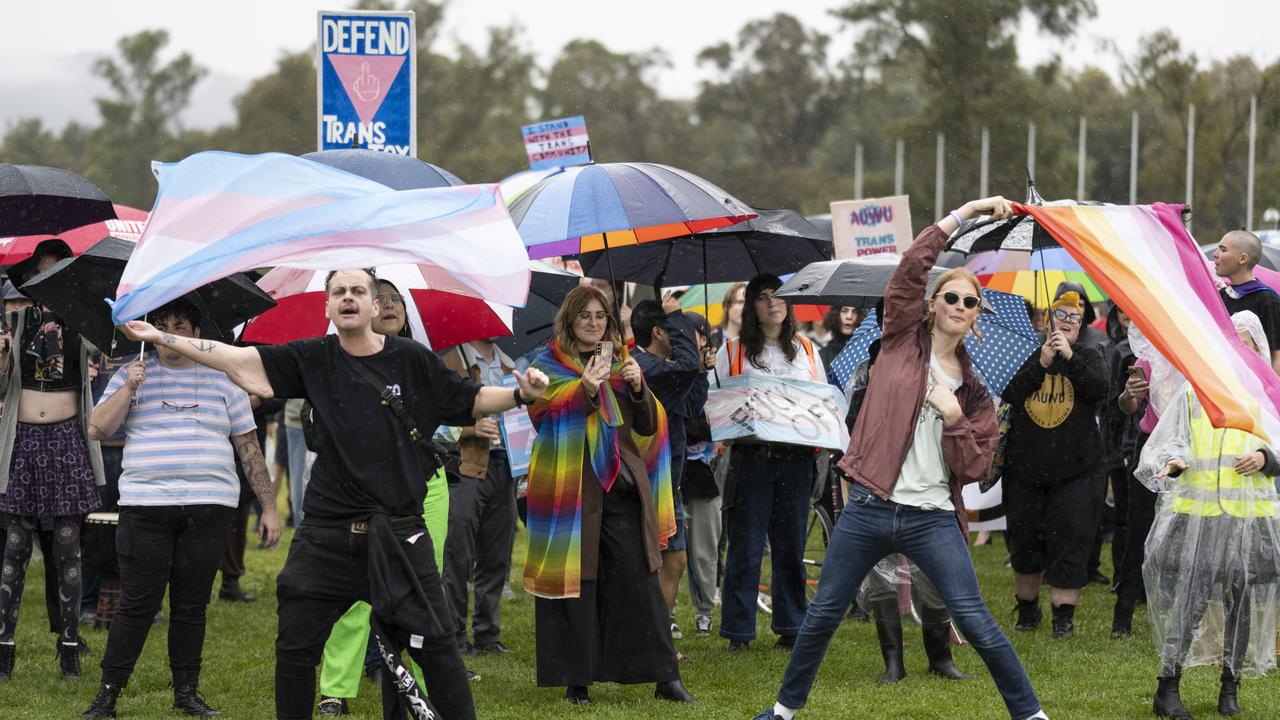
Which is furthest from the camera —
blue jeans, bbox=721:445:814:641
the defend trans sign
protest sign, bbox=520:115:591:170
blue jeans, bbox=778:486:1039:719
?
protest sign, bbox=520:115:591:170

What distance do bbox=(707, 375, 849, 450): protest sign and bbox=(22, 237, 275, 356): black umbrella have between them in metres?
2.67

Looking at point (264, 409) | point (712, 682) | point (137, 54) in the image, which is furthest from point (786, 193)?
point (712, 682)

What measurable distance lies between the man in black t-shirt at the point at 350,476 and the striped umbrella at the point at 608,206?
1.78 m

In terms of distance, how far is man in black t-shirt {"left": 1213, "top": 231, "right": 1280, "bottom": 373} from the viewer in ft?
27.3

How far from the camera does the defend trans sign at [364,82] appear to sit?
9.49 metres

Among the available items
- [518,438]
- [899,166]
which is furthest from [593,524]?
[899,166]

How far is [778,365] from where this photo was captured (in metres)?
8.41

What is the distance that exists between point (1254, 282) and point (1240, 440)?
230cm

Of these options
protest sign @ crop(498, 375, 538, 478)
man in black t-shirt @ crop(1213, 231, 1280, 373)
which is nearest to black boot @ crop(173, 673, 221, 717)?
protest sign @ crop(498, 375, 538, 478)

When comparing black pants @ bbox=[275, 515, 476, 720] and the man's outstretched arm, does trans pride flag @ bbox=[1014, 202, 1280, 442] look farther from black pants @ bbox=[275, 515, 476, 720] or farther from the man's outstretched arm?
the man's outstretched arm

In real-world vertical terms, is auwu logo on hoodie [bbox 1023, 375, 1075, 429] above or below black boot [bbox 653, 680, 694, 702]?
above

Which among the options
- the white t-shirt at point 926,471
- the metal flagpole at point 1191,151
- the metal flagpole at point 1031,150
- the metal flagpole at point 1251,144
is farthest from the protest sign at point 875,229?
the metal flagpole at point 1031,150

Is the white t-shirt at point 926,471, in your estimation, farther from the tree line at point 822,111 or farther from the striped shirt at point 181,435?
the tree line at point 822,111

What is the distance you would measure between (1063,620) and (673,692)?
2.91 m
